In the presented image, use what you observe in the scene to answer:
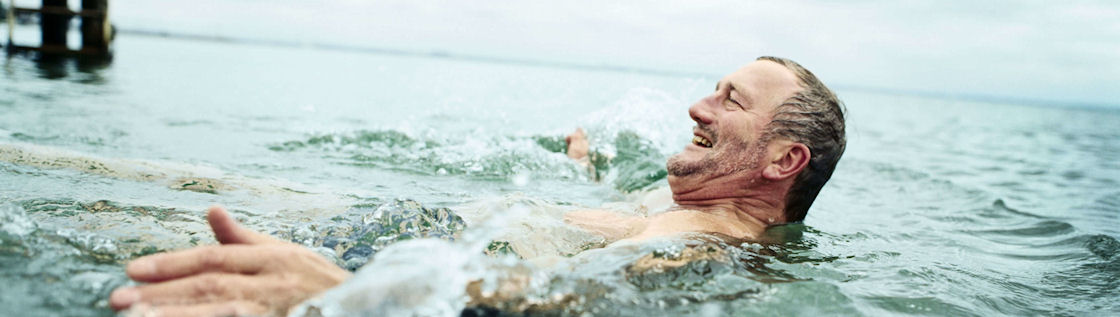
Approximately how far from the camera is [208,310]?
172cm

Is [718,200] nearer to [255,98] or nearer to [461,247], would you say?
[461,247]

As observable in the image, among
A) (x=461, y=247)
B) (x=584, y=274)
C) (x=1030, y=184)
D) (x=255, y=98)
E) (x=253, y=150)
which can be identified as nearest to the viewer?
(x=461, y=247)

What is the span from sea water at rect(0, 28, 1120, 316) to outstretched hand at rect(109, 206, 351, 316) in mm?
91

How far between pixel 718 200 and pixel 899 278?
0.87 m

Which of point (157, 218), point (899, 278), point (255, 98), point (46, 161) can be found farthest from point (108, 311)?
point (255, 98)

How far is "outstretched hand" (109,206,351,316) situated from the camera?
174cm

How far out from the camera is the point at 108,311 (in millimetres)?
1839

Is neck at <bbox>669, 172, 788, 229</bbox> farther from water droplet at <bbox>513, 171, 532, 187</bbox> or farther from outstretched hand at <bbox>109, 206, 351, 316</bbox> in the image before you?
outstretched hand at <bbox>109, 206, 351, 316</bbox>

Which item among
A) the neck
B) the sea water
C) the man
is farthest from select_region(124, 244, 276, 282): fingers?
the neck

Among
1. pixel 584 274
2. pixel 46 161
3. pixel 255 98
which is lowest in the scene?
pixel 255 98

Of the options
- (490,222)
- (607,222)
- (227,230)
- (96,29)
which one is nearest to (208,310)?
(227,230)

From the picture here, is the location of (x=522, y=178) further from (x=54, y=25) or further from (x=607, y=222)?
(x=54, y=25)

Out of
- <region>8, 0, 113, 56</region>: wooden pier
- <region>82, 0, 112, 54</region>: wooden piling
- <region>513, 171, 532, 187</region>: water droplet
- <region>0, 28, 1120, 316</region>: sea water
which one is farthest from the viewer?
<region>82, 0, 112, 54</region>: wooden piling

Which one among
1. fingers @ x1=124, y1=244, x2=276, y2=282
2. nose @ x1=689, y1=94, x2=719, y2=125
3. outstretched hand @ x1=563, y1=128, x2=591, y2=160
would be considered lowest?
outstretched hand @ x1=563, y1=128, x2=591, y2=160
